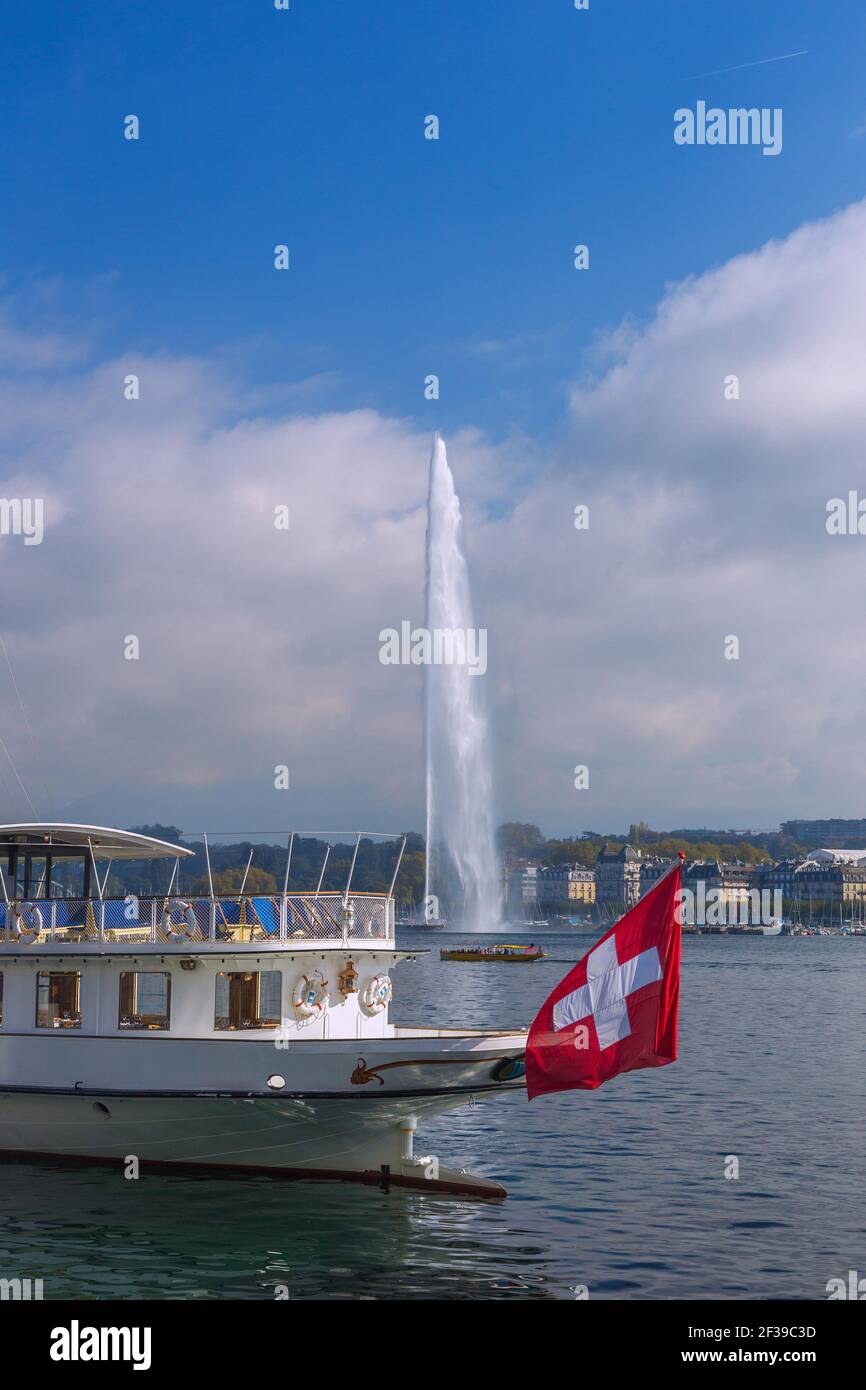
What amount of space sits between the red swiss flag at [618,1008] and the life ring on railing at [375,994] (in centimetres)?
450

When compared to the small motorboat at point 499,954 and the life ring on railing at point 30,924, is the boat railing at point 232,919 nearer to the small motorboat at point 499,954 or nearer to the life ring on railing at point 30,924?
the life ring on railing at point 30,924

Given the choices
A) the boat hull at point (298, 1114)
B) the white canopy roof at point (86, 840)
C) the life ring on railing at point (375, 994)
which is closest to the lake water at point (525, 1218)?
the boat hull at point (298, 1114)

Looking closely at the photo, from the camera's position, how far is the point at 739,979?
9156cm

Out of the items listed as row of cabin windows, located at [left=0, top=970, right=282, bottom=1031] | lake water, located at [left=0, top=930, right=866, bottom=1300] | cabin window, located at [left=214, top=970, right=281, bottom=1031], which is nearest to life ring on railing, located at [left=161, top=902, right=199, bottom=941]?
row of cabin windows, located at [left=0, top=970, right=282, bottom=1031]

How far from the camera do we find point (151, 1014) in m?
21.0

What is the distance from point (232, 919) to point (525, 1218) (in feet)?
19.9

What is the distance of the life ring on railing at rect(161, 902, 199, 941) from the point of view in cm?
2036

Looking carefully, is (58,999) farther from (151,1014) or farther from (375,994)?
(375,994)

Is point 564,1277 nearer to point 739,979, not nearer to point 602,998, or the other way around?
point 602,998

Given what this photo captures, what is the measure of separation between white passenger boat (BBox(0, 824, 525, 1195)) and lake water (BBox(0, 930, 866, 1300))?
0.58 m

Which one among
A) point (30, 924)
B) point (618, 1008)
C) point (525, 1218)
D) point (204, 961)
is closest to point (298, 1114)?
point (204, 961)

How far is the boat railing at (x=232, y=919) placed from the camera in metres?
20.4

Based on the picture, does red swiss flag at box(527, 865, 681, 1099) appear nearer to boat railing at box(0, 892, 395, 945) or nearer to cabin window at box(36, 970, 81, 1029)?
boat railing at box(0, 892, 395, 945)
